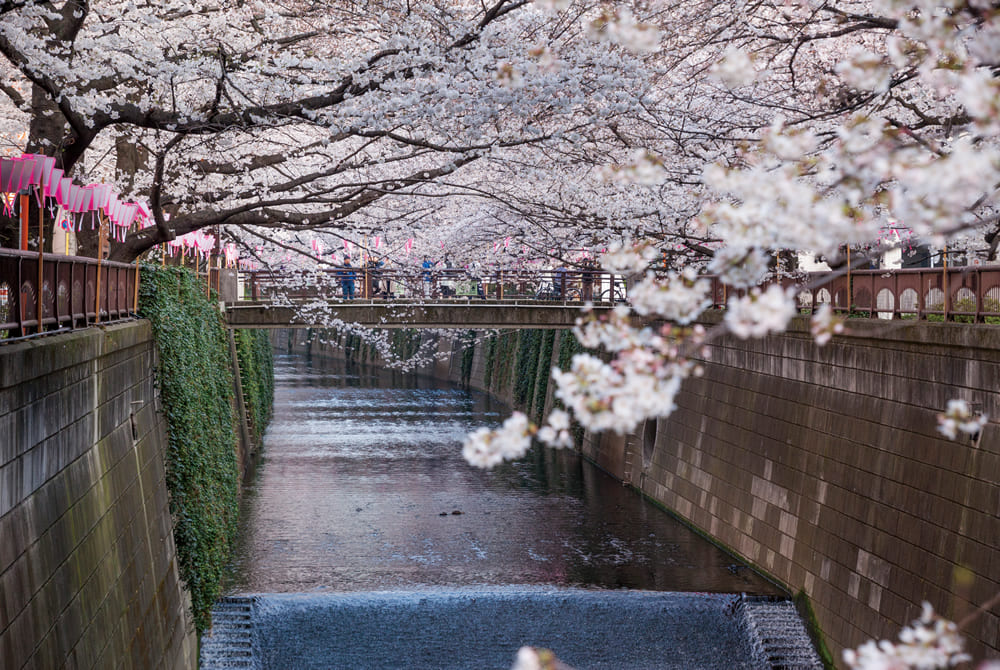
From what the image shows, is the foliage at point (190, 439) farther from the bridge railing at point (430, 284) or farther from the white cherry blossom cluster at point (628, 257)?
the white cherry blossom cluster at point (628, 257)

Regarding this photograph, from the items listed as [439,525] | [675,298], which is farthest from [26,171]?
[439,525]

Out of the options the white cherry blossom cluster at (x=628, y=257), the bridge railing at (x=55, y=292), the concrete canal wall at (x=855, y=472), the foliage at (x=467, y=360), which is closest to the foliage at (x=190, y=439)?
the bridge railing at (x=55, y=292)

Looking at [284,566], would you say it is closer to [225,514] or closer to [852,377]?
[225,514]

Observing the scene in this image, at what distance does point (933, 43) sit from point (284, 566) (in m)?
15.7

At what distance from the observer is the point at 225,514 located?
1884cm

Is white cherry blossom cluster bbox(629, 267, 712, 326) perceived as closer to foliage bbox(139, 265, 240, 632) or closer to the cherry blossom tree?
the cherry blossom tree

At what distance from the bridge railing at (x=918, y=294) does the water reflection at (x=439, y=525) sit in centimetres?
485

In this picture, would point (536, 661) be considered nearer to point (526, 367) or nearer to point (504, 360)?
point (526, 367)

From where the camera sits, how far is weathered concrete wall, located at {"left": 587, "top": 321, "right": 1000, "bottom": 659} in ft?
41.5

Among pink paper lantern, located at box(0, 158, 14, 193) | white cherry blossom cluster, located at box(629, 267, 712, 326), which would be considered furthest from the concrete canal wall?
pink paper lantern, located at box(0, 158, 14, 193)

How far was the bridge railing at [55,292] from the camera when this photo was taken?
28.3 feet

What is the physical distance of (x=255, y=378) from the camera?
33750mm

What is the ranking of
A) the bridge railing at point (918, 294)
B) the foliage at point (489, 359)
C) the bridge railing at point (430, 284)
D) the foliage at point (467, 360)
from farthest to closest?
the foliage at point (467, 360) < the foliage at point (489, 359) < the bridge railing at point (430, 284) < the bridge railing at point (918, 294)

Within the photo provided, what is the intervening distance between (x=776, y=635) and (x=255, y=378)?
2119cm
